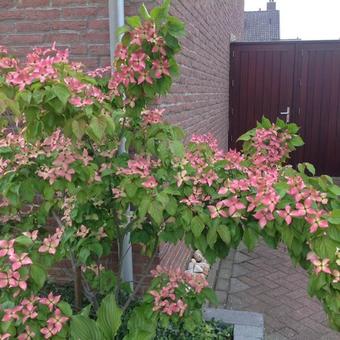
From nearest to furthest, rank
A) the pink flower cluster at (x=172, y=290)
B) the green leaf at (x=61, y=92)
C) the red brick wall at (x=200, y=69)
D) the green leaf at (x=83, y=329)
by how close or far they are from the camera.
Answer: the green leaf at (x=61, y=92) < the green leaf at (x=83, y=329) < the pink flower cluster at (x=172, y=290) < the red brick wall at (x=200, y=69)

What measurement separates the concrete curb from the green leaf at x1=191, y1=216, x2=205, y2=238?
4.08 feet

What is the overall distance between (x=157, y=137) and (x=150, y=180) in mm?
224

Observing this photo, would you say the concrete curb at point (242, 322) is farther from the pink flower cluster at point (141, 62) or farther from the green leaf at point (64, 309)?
the pink flower cluster at point (141, 62)

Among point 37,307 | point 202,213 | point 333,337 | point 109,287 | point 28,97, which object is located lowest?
point 333,337

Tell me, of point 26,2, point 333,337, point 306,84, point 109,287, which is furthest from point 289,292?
point 306,84

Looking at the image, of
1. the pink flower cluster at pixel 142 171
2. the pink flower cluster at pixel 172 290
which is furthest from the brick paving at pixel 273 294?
the pink flower cluster at pixel 142 171

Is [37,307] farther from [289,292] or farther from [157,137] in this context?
[289,292]

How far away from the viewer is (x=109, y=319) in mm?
1813

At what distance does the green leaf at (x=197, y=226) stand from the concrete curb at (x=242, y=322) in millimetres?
1243

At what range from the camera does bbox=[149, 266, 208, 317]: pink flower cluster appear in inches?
78.0

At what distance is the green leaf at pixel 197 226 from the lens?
156 cm

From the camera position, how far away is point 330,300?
138 cm

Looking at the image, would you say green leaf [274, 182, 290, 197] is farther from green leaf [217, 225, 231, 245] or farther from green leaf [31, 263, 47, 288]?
green leaf [31, 263, 47, 288]

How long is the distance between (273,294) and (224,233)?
2309 mm
